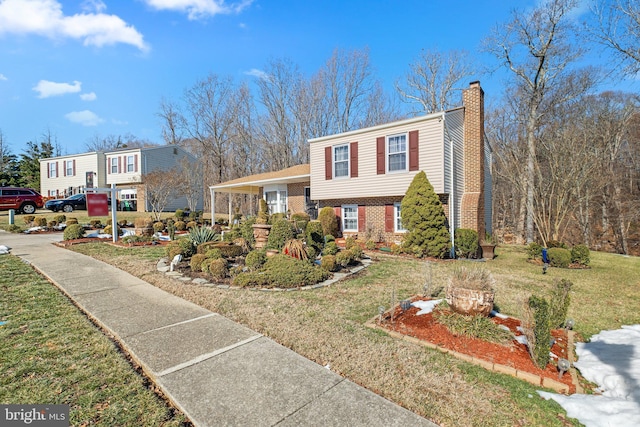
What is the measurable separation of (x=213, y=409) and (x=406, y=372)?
1816 mm

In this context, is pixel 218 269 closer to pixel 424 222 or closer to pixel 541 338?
pixel 541 338

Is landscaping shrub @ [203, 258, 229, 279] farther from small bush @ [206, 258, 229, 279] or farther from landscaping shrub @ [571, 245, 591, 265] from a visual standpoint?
landscaping shrub @ [571, 245, 591, 265]

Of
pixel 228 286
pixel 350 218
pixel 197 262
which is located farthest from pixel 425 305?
pixel 350 218

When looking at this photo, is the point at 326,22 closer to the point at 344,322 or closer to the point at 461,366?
the point at 344,322

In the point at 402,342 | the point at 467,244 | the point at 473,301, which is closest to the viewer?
the point at 402,342

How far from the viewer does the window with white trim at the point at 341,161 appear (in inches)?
527

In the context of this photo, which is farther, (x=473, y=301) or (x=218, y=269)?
(x=218, y=269)

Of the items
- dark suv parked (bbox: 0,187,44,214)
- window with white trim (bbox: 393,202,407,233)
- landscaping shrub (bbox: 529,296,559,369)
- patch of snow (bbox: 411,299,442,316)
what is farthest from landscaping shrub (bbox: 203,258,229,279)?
dark suv parked (bbox: 0,187,44,214)

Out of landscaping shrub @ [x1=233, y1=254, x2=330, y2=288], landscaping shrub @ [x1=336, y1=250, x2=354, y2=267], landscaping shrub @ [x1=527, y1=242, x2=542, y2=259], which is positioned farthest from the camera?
landscaping shrub @ [x1=527, y1=242, x2=542, y2=259]

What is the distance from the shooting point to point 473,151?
12.2m

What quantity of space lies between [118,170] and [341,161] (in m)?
23.9

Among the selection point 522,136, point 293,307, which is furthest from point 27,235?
point 522,136

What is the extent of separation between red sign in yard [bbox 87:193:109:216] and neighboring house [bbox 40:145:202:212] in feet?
47.1

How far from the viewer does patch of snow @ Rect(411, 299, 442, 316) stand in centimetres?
457
